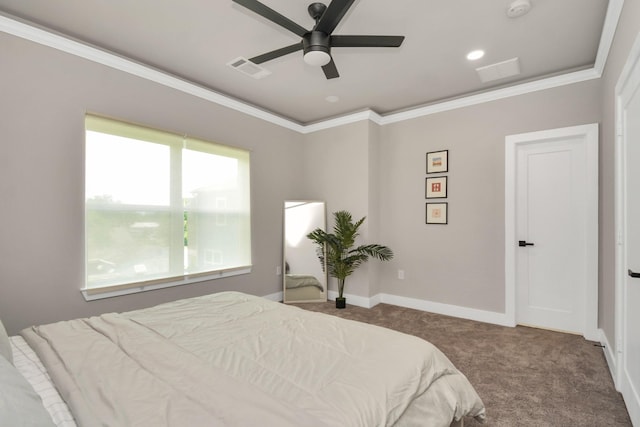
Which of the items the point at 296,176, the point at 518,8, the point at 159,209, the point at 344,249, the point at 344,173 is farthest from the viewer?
the point at 296,176

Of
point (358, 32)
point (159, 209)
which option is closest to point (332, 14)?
point (358, 32)

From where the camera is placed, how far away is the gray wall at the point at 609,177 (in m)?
2.15

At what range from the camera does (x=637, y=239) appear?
175cm

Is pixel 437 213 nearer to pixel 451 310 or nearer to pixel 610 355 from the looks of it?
pixel 451 310

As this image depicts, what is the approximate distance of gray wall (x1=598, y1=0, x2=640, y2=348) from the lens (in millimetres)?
2146

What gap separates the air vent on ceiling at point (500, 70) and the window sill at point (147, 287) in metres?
3.45

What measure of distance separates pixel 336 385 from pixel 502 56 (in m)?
3.17

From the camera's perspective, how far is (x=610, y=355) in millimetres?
2457

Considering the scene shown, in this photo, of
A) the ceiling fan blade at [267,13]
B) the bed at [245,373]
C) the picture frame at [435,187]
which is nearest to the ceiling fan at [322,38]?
the ceiling fan blade at [267,13]

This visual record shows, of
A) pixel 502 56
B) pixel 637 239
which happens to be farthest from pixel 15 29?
pixel 637 239

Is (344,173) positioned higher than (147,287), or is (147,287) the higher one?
(344,173)

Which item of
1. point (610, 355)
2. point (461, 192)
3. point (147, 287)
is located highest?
point (461, 192)

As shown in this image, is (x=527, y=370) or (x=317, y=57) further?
(x=527, y=370)

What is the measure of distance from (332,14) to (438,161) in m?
2.61
